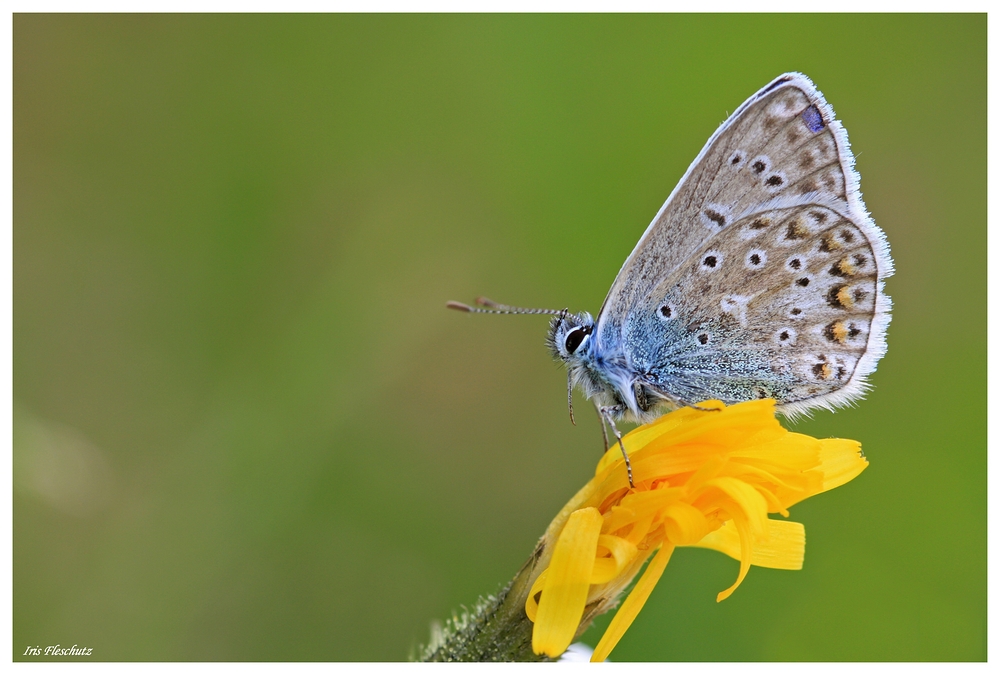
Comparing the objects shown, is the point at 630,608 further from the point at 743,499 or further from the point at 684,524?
the point at 743,499

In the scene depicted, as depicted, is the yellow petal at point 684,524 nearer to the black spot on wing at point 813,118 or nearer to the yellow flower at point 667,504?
the yellow flower at point 667,504

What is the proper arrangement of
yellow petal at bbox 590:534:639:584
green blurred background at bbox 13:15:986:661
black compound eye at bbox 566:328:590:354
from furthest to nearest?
green blurred background at bbox 13:15:986:661
black compound eye at bbox 566:328:590:354
yellow petal at bbox 590:534:639:584

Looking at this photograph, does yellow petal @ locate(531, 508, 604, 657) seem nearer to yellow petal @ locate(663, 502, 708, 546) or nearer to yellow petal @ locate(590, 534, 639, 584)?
yellow petal @ locate(590, 534, 639, 584)

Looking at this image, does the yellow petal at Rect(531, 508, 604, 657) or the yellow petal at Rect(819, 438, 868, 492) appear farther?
the yellow petal at Rect(819, 438, 868, 492)

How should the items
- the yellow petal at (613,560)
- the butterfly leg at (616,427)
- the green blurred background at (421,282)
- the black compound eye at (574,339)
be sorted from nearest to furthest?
the yellow petal at (613,560)
the butterfly leg at (616,427)
the black compound eye at (574,339)
the green blurred background at (421,282)

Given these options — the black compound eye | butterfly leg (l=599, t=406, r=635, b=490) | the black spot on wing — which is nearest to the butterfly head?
the black compound eye

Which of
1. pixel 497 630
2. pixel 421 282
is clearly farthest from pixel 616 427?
pixel 421 282

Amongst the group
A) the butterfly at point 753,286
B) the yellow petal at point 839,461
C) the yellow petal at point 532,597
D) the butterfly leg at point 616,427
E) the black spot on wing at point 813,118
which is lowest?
the yellow petal at point 532,597

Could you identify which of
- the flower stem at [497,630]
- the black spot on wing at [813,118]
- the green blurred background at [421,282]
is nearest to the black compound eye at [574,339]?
the flower stem at [497,630]
